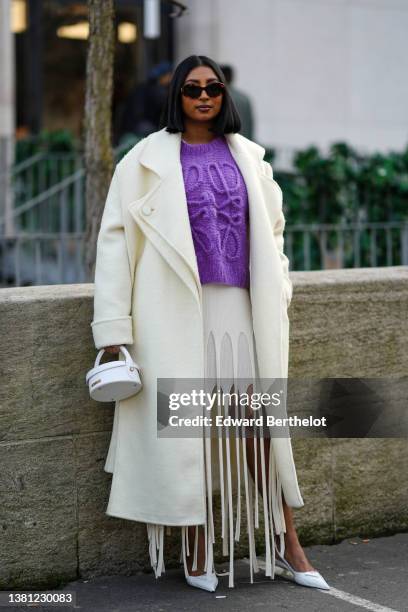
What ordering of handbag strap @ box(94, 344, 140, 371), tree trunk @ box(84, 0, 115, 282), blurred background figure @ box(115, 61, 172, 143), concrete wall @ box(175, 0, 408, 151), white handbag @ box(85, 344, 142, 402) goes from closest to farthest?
white handbag @ box(85, 344, 142, 402)
handbag strap @ box(94, 344, 140, 371)
tree trunk @ box(84, 0, 115, 282)
blurred background figure @ box(115, 61, 172, 143)
concrete wall @ box(175, 0, 408, 151)

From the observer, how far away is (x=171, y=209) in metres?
4.58

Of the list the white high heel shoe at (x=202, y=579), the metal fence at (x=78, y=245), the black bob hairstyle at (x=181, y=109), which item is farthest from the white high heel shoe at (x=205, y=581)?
the metal fence at (x=78, y=245)

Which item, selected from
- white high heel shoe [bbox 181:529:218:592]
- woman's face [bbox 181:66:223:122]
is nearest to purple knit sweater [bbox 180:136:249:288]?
woman's face [bbox 181:66:223:122]

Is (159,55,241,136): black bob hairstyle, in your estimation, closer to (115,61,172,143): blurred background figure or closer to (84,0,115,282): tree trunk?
(84,0,115,282): tree trunk

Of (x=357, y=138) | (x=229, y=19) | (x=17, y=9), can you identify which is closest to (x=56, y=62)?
(x=17, y=9)

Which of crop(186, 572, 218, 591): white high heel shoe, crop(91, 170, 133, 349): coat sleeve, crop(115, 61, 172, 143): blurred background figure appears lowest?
crop(186, 572, 218, 591): white high heel shoe

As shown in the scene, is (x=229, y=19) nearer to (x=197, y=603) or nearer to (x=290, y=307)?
(x=290, y=307)

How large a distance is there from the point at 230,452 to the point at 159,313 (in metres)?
0.66

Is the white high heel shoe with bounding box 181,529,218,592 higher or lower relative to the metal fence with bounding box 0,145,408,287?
lower

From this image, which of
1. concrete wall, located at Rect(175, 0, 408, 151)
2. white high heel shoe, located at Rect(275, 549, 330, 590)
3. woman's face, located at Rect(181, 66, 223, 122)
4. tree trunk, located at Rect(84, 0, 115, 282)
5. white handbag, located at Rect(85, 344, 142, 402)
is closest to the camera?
white handbag, located at Rect(85, 344, 142, 402)

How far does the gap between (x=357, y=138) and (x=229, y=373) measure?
11646 millimetres

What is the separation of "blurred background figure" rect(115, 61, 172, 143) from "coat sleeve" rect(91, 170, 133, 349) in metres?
7.27

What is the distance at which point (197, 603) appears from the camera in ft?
15.1

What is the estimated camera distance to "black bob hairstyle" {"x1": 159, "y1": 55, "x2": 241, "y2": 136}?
15.3ft
